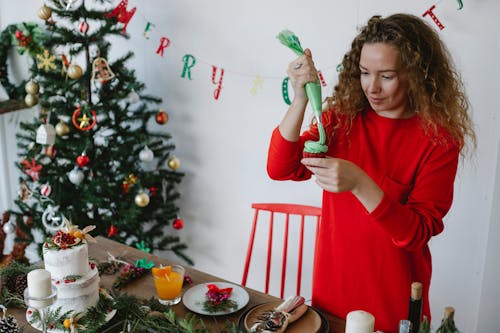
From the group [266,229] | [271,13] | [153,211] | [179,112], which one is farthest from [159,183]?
[271,13]

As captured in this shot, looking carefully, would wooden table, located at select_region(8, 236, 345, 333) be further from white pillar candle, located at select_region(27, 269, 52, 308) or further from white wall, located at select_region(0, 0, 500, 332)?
white wall, located at select_region(0, 0, 500, 332)

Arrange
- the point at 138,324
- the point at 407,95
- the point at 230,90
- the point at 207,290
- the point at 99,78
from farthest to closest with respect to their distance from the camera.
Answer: the point at 230,90 → the point at 99,78 → the point at 207,290 → the point at 407,95 → the point at 138,324

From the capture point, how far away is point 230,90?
8.33ft

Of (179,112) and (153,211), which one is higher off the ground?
(179,112)

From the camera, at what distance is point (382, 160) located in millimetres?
1480

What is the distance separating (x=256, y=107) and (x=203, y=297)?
1154mm

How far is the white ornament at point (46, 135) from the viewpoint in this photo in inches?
92.8

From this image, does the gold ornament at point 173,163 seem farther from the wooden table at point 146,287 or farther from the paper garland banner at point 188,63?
the wooden table at point 146,287

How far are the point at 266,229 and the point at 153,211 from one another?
562mm

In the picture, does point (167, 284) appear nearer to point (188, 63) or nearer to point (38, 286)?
point (38, 286)

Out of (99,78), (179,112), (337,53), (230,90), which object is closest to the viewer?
(337,53)

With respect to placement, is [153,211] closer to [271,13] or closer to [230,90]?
[230,90]

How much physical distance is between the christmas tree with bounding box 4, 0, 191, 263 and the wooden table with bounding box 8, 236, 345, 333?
24.4 inches

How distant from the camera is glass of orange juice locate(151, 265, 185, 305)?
1512 mm
